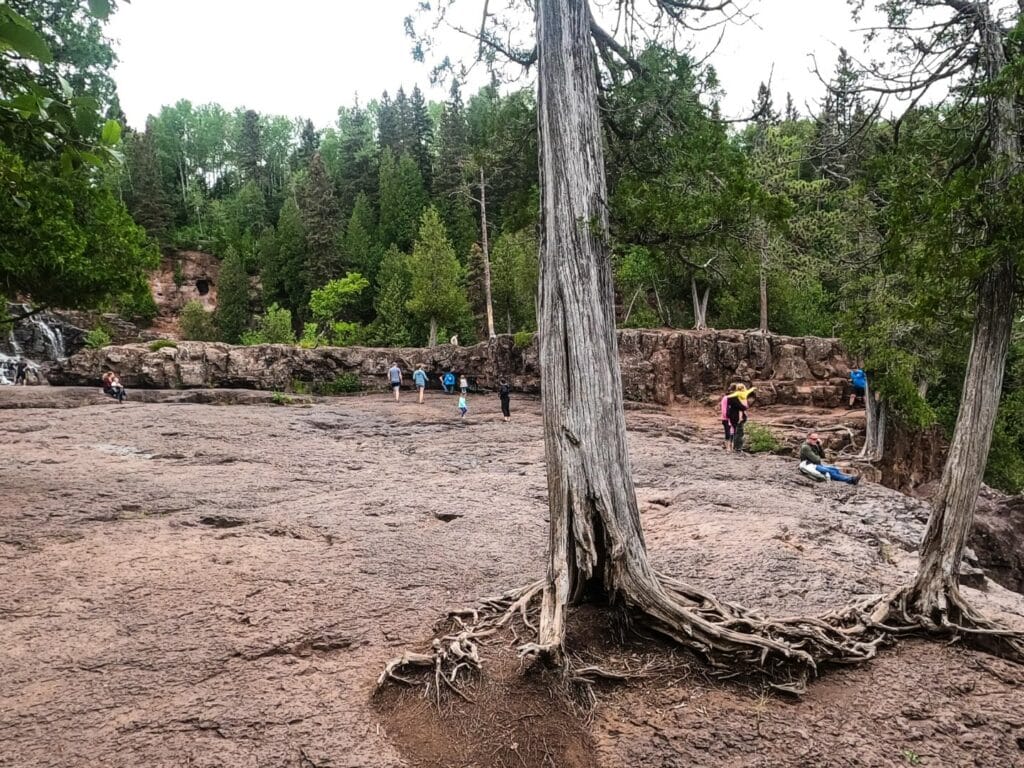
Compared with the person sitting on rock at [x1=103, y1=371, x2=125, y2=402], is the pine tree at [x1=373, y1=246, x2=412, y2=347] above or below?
above

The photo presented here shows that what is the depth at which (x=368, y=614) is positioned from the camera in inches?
216

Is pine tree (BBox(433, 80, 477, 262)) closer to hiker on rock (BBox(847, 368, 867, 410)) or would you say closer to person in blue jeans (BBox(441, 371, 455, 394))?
person in blue jeans (BBox(441, 371, 455, 394))

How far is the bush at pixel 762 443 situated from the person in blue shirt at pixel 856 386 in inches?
185

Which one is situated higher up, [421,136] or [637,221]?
[421,136]

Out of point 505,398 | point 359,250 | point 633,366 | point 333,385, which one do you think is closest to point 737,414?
point 505,398

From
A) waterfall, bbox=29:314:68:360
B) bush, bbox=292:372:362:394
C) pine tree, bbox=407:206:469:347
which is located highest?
pine tree, bbox=407:206:469:347

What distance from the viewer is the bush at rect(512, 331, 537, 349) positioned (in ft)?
81.0

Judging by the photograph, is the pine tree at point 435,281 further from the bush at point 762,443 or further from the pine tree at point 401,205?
the bush at point 762,443

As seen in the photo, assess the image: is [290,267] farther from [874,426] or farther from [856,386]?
[874,426]

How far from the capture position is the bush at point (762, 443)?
15.8m

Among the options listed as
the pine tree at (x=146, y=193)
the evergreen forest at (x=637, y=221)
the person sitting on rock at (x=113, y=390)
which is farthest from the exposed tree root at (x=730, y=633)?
the pine tree at (x=146, y=193)

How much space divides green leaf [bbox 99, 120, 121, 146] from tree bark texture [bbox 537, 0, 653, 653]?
3.69 metres

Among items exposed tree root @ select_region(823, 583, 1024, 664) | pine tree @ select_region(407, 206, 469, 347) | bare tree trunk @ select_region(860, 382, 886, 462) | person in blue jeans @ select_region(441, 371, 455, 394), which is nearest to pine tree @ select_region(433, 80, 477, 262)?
pine tree @ select_region(407, 206, 469, 347)

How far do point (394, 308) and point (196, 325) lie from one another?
1427cm
